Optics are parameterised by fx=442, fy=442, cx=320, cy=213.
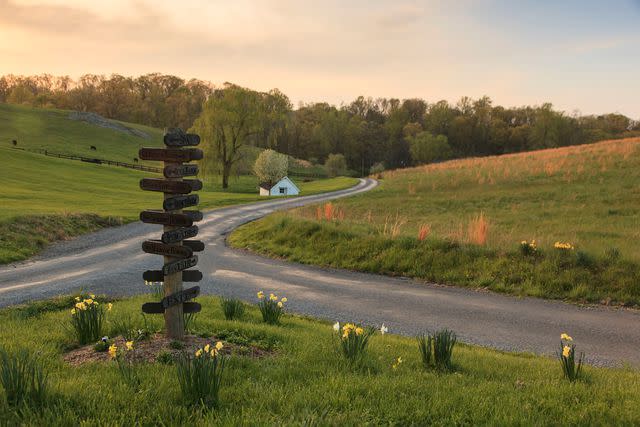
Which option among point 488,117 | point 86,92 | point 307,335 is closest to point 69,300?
point 307,335

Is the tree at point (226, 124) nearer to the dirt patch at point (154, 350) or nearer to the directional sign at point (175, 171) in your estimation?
the directional sign at point (175, 171)

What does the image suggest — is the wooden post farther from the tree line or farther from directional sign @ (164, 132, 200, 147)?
the tree line

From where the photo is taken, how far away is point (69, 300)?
30.5ft

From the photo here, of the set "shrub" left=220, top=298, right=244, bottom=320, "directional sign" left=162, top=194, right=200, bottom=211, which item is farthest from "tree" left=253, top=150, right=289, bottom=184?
"directional sign" left=162, top=194, right=200, bottom=211

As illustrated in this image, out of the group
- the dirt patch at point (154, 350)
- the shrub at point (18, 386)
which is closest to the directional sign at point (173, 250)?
the dirt patch at point (154, 350)

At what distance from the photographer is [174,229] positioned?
6.36 metres

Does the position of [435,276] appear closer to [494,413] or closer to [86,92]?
[494,413]

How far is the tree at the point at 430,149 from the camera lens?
11325 cm

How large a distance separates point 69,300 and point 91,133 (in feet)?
322

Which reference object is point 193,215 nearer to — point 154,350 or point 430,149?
point 154,350

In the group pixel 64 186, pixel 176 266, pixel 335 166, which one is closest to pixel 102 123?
pixel 335 166

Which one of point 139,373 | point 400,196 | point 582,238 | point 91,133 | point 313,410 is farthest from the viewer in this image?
point 91,133

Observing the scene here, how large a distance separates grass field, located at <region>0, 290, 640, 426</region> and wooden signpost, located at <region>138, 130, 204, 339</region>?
667 mm

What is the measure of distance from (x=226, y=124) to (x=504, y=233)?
1786 inches
